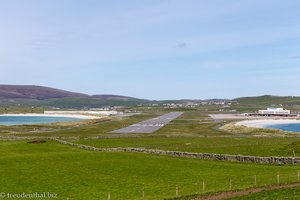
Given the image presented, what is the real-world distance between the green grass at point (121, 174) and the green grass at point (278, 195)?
5659 mm

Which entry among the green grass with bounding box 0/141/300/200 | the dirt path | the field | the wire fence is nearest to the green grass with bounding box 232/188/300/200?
the dirt path

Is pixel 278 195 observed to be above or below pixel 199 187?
above

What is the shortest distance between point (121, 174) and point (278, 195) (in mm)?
24751

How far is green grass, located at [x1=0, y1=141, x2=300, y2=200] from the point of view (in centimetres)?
4497

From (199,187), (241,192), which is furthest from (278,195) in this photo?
(199,187)

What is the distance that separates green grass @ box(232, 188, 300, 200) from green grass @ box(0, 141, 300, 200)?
566cm

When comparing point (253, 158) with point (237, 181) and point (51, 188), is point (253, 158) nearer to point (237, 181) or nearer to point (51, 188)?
point (237, 181)

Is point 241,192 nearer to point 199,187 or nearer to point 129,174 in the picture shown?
point 199,187

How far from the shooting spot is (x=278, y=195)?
36.8 metres

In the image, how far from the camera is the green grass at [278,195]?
35.5 meters

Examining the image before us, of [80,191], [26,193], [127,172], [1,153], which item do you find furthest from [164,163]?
[1,153]

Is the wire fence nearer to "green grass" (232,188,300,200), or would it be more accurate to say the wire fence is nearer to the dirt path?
the dirt path

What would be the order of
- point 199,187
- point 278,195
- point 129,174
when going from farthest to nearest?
point 129,174 < point 199,187 < point 278,195

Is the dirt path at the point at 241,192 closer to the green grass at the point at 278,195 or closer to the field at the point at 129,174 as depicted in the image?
the green grass at the point at 278,195
